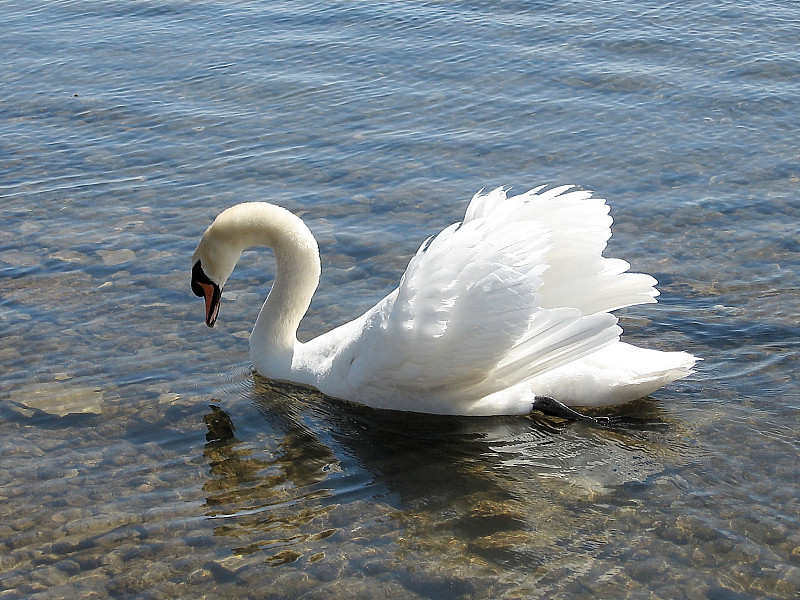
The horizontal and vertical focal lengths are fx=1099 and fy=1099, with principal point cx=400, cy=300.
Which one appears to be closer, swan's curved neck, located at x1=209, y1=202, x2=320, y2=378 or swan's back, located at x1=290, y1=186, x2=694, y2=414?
swan's back, located at x1=290, y1=186, x2=694, y2=414

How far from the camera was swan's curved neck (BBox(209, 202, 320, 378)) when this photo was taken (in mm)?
6742

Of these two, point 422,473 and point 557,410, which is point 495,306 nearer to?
point 557,410

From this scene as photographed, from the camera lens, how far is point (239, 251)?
691 centimetres

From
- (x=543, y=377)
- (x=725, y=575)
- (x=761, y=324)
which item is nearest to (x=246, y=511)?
(x=543, y=377)

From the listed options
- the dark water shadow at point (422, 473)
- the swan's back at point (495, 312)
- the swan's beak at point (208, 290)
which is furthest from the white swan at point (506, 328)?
the swan's beak at point (208, 290)

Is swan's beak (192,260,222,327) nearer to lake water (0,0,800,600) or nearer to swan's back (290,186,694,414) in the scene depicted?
lake water (0,0,800,600)

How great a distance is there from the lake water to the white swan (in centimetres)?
21

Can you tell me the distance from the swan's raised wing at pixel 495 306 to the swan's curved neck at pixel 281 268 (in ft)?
2.30

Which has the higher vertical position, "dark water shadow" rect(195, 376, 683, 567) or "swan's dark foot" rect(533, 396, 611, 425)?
"swan's dark foot" rect(533, 396, 611, 425)

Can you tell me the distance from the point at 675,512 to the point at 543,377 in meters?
1.18

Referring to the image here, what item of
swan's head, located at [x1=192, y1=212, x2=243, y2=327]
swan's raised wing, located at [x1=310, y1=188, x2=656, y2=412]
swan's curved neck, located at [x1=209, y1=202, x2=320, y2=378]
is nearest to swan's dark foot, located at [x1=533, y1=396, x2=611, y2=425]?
swan's raised wing, located at [x1=310, y1=188, x2=656, y2=412]

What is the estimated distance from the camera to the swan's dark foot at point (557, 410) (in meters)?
5.95

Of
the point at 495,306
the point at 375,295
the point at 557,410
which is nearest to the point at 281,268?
the point at 375,295

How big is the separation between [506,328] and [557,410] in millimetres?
683
